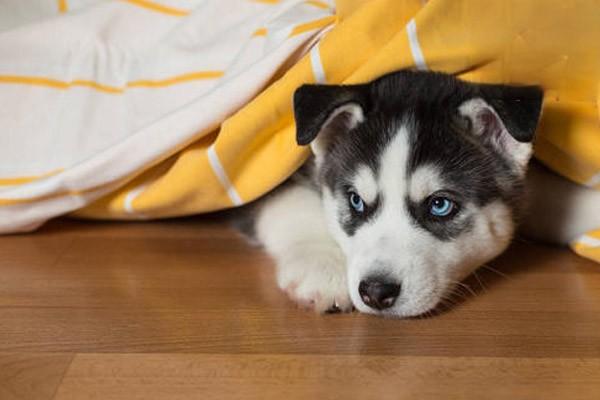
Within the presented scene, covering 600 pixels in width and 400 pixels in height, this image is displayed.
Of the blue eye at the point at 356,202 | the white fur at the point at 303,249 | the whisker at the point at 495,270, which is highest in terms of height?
the blue eye at the point at 356,202

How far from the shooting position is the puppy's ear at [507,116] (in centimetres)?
160

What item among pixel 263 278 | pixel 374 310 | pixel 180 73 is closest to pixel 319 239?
pixel 263 278

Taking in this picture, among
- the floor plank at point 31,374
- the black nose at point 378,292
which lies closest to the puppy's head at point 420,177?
the black nose at point 378,292

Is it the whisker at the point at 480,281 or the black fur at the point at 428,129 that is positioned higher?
the black fur at the point at 428,129

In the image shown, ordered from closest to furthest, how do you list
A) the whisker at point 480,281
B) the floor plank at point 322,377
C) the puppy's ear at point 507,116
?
1. the floor plank at point 322,377
2. the puppy's ear at point 507,116
3. the whisker at point 480,281

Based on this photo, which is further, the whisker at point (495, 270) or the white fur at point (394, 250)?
the whisker at point (495, 270)

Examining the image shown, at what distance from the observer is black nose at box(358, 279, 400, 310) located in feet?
5.26

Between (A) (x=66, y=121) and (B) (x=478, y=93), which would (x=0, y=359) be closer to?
(A) (x=66, y=121)

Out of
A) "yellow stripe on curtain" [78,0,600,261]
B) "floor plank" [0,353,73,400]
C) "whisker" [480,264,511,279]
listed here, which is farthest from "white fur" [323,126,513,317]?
"floor plank" [0,353,73,400]

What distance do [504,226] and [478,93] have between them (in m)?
0.33

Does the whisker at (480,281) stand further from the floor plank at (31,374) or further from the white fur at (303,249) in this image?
the floor plank at (31,374)

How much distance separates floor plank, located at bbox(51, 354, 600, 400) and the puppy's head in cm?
19

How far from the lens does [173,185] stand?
83.0 inches

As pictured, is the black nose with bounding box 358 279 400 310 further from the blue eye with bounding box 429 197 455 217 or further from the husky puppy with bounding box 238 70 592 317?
the blue eye with bounding box 429 197 455 217
